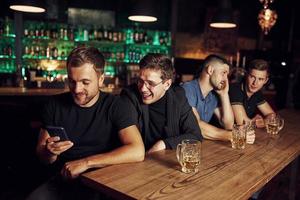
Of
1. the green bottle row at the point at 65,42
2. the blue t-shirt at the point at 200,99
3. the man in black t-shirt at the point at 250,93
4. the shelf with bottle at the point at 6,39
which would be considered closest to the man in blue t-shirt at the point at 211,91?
the blue t-shirt at the point at 200,99

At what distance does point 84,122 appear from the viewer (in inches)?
74.2

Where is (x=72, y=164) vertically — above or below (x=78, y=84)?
below

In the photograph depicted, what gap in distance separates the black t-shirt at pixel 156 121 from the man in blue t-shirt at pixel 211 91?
1.40 ft

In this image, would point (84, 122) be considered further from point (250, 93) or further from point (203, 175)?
point (250, 93)

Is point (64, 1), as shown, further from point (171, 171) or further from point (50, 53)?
point (171, 171)

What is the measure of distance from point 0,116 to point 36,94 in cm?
129

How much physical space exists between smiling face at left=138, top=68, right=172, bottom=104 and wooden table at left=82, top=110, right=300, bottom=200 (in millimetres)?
400

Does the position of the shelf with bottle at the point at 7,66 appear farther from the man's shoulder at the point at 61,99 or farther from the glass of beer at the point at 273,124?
the glass of beer at the point at 273,124

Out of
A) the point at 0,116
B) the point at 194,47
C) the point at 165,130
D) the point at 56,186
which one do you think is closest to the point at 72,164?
the point at 56,186

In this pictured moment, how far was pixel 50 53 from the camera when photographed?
19.0ft

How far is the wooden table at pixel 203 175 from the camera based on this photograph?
123cm

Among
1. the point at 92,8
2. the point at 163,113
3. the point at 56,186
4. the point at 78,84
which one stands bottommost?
the point at 56,186

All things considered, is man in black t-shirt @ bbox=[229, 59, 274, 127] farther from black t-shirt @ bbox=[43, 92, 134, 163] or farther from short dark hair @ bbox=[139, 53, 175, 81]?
black t-shirt @ bbox=[43, 92, 134, 163]

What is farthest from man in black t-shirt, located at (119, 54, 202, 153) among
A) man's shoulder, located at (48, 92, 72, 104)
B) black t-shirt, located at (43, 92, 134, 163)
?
man's shoulder, located at (48, 92, 72, 104)
